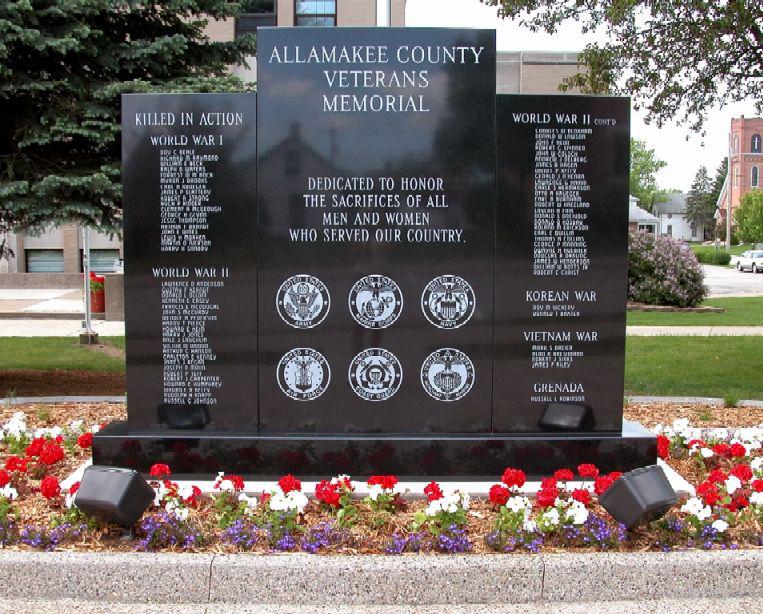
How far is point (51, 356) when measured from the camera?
13836mm

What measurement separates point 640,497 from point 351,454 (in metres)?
2.01

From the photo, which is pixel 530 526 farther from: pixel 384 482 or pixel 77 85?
pixel 77 85

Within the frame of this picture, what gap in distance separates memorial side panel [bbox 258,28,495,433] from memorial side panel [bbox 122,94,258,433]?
0.46ft

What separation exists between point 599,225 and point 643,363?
7440 mm

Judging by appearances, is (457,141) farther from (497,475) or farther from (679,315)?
(679,315)

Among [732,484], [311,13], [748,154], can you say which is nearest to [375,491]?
[732,484]

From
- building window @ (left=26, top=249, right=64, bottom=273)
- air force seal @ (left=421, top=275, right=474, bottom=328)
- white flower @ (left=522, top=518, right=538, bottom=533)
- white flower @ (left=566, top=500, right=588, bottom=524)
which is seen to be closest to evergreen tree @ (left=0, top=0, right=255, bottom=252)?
air force seal @ (left=421, top=275, right=474, bottom=328)

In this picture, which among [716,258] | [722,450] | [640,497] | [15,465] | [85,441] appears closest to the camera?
[640,497]

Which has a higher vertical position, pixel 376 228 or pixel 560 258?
pixel 376 228

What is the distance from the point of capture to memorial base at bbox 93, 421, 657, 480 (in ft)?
19.3

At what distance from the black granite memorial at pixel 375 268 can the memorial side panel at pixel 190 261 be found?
13 millimetres

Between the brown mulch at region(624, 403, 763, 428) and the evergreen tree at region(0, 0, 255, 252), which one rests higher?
the evergreen tree at region(0, 0, 255, 252)

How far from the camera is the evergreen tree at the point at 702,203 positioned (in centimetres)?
12669

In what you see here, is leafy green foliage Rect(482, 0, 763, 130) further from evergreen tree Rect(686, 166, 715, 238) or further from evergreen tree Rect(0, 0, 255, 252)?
evergreen tree Rect(686, 166, 715, 238)
